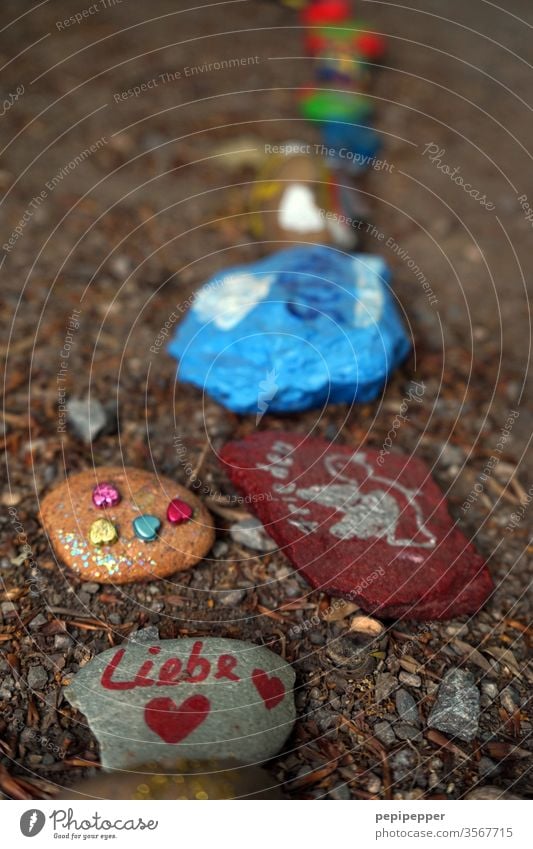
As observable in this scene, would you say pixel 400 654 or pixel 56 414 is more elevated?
pixel 56 414

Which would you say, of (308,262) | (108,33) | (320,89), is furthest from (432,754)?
(108,33)

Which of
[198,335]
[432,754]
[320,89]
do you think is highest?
[320,89]

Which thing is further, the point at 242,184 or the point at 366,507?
the point at 242,184

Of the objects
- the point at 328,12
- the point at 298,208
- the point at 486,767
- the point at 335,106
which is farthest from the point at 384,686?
the point at 328,12

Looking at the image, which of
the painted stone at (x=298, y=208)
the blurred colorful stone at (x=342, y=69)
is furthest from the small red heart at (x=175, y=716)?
the blurred colorful stone at (x=342, y=69)

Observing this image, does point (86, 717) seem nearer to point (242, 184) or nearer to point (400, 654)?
point (400, 654)

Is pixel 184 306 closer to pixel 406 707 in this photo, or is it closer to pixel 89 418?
pixel 89 418

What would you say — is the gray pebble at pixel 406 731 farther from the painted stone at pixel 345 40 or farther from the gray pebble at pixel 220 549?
the painted stone at pixel 345 40

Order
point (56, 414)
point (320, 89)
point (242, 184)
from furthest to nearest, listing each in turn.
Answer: point (320, 89) < point (242, 184) < point (56, 414)

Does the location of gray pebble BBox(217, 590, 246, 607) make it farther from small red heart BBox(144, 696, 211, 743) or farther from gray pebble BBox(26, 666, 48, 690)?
gray pebble BBox(26, 666, 48, 690)
